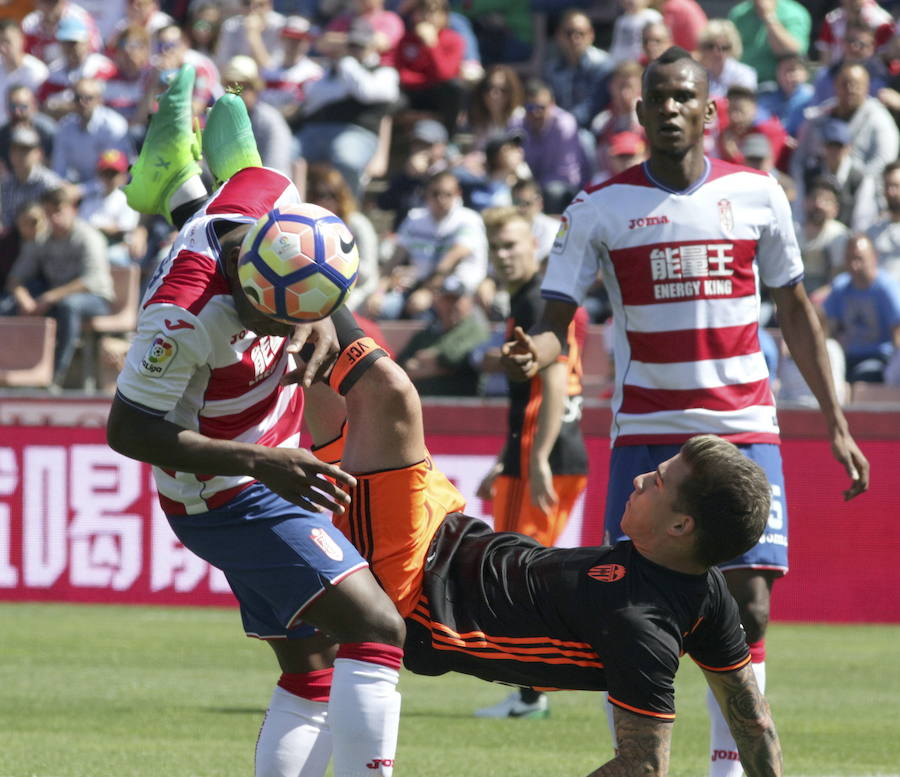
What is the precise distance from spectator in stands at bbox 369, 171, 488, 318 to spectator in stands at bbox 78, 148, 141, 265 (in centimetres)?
264

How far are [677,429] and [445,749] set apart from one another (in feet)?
6.88

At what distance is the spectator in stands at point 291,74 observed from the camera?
16672 millimetres

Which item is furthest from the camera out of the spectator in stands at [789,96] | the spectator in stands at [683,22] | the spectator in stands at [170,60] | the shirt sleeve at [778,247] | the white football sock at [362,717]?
the spectator in stands at [170,60]

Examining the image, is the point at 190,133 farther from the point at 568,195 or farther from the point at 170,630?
the point at 568,195

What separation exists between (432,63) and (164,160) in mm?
11050

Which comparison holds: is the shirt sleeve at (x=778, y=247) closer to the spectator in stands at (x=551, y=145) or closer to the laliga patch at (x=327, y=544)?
the laliga patch at (x=327, y=544)

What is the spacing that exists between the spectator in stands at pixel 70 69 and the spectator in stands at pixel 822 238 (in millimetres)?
8238

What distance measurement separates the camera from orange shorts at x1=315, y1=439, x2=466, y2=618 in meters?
4.83

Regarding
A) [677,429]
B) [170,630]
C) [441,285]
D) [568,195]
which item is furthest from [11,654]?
[568,195]

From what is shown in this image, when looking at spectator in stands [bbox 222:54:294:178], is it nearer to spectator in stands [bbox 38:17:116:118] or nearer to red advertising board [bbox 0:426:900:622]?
spectator in stands [bbox 38:17:116:118]

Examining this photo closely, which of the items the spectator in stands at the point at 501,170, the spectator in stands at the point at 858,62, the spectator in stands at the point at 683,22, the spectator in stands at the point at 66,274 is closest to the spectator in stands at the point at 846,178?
the spectator in stands at the point at 858,62

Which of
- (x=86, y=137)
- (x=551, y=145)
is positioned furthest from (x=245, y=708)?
(x=86, y=137)

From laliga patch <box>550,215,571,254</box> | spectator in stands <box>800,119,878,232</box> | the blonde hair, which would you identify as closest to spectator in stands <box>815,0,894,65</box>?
the blonde hair

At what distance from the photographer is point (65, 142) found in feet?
53.4
